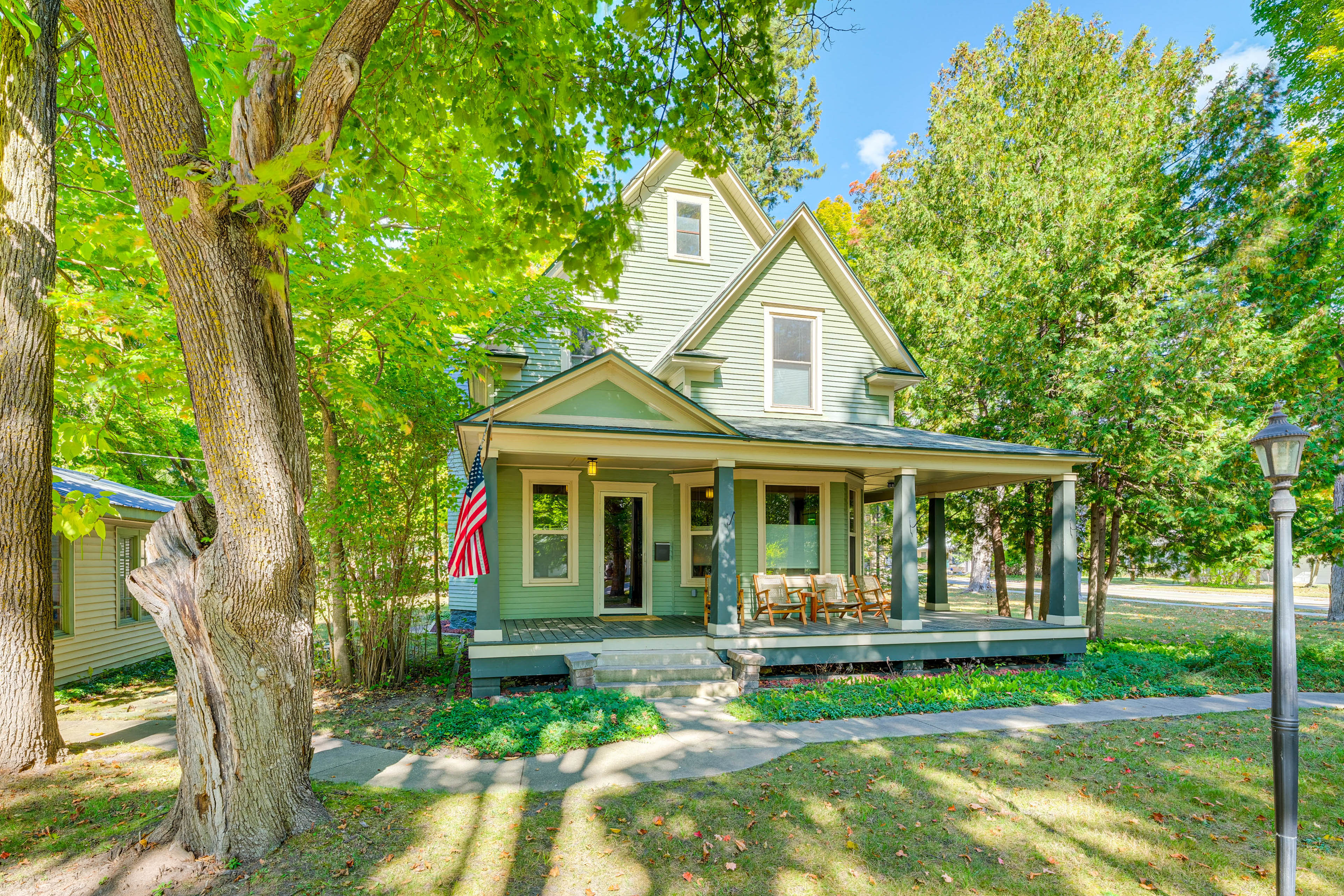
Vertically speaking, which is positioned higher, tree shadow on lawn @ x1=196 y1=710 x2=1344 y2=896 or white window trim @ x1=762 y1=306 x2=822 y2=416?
white window trim @ x1=762 y1=306 x2=822 y2=416

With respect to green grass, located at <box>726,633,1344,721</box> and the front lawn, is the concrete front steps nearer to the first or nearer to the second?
green grass, located at <box>726,633,1344,721</box>

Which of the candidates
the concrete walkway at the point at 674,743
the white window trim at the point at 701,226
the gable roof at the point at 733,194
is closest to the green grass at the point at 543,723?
the concrete walkway at the point at 674,743

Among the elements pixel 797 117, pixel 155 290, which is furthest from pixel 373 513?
pixel 797 117

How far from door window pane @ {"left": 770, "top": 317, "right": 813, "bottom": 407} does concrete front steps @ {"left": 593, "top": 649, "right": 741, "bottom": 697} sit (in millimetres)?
5691

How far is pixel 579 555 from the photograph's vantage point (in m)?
11.8

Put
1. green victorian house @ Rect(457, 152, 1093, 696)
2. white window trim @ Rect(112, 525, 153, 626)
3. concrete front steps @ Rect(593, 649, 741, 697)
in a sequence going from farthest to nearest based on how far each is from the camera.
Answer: white window trim @ Rect(112, 525, 153, 626)
green victorian house @ Rect(457, 152, 1093, 696)
concrete front steps @ Rect(593, 649, 741, 697)

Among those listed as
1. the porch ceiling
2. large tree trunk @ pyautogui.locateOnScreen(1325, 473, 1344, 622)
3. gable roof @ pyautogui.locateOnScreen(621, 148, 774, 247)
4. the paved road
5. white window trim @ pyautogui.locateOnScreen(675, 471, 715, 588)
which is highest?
gable roof @ pyautogui.locateOnScreen(621, 148, 774, 247)

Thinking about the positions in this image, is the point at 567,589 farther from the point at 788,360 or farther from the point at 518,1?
the point at 518,1

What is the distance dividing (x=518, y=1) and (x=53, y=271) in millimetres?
4866

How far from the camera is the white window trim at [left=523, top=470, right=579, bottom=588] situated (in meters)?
11.4

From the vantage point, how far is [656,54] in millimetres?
5430

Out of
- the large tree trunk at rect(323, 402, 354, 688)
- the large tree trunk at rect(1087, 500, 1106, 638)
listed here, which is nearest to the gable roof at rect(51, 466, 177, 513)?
the large tree trunk at rect(323, 402, 354, 688)

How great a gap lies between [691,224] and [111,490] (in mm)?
11714

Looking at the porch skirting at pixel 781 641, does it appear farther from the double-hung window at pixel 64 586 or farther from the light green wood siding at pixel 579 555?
the double-hung window at pixel 64 586
